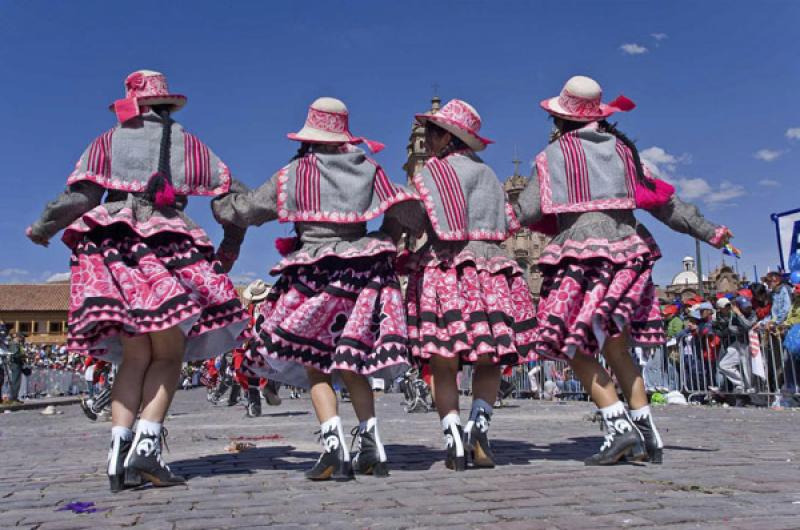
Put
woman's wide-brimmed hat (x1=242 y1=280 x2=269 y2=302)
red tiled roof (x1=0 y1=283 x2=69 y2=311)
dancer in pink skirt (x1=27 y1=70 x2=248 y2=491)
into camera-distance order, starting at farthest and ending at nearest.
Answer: red tiled roof (x1=0 y1=283 x2=69 y2=311) → woman's wide-brimmed hat (x1=242 y1=280 x2=269 y2=302) → dancer in pink skirt (x1=27 y1=70 x2=248 y2=491)

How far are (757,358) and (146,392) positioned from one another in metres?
10.1

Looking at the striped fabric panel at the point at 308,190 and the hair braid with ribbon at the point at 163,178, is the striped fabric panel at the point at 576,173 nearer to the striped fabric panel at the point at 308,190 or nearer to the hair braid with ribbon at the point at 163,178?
the striped fabric panel at the point at 308,190

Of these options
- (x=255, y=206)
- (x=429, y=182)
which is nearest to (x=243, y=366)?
(x=255, y=206)

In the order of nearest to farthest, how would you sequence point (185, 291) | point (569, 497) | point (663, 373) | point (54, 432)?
point (569, 497) < point (185, 291) < point (54, 432) < point (663, 373)

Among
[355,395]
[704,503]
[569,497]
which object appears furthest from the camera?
[355,395]

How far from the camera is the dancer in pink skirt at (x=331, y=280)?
442cm

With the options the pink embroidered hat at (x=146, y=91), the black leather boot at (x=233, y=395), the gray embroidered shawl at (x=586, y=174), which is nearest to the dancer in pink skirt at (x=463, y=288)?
the gray embroidered shawl at (x=586, y=174)

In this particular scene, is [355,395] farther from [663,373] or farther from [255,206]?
[663,373]

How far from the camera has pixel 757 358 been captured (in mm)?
11773

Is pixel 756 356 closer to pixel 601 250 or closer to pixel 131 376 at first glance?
pixel 601 250

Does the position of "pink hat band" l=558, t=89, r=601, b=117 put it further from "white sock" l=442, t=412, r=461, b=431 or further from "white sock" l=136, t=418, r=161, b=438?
"white sock" l=136, t=418, r=161, b=438

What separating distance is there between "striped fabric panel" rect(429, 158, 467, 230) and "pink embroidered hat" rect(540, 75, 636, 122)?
86 cm

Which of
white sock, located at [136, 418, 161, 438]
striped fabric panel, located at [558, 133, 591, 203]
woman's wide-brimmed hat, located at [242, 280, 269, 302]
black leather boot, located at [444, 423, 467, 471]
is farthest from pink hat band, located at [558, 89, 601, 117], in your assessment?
woman's wide-brimmed hat, located at [242, 280, 269, 302]

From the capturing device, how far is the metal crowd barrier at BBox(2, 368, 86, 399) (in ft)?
89.9
